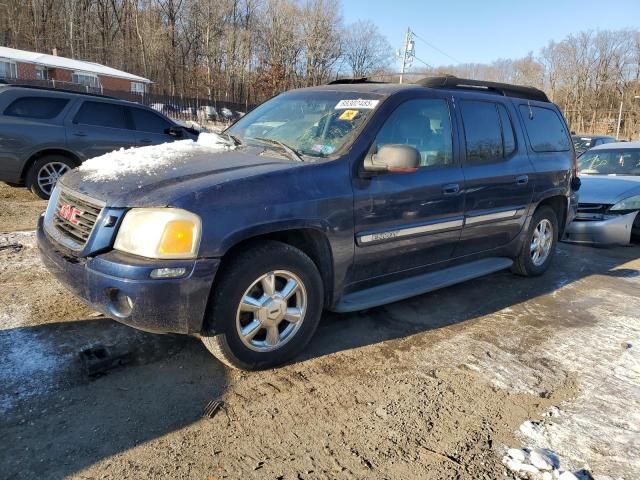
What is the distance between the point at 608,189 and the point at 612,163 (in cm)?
157

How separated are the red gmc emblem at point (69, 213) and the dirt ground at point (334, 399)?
84cm

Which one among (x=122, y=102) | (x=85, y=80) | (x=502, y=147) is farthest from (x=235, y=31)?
(x=502, y=147)

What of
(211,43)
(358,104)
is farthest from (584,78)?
(358,104)

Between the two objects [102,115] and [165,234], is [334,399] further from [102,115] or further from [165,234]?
[102,115]

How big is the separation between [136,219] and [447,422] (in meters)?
2.07

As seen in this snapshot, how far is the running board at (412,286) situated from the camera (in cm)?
348

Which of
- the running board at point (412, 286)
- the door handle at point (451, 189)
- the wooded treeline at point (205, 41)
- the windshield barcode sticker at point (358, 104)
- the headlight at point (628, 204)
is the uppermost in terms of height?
the wooded treeline at point (205, 41)

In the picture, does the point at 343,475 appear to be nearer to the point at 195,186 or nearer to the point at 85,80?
the point at 195,186

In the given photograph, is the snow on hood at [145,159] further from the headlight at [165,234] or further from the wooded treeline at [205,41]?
the wooded treeline at [205,41]

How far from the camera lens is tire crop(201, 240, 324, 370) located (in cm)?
283

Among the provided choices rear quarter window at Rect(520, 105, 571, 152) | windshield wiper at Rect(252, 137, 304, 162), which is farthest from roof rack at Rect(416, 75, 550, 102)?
windshield wiper at Rect(252, 137, 304, 162)

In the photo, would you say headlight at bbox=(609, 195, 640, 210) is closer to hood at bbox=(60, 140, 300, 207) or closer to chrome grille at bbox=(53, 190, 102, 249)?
hood at bbox=(60, 140, 300, 207)

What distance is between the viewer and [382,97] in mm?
3701

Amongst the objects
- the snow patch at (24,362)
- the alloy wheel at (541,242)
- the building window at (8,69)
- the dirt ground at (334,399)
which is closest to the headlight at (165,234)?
the dirt ground at (334,399)
